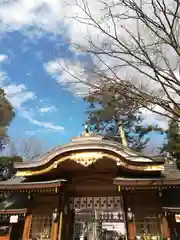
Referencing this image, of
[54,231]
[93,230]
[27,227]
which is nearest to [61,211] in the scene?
[54,231]

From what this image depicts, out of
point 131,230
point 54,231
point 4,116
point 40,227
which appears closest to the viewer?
point 131,230

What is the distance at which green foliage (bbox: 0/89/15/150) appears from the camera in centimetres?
2734

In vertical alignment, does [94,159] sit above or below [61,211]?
above

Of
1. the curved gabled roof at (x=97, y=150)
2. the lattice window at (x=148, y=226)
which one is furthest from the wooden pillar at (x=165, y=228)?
the curved gabled roof at (x=97, y=150)

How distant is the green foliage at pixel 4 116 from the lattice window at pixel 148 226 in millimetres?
21370

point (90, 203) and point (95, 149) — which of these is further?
point (90, 203)

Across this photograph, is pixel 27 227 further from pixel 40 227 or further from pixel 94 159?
pixel 94 159

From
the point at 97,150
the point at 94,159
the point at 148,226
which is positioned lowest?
the point at 148,226

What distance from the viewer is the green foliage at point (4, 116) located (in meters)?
27.3

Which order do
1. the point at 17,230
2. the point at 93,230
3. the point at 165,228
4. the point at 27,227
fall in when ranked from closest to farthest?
the point at 165,228
the point at 27,227
the point at 17,230
the point at 93,230

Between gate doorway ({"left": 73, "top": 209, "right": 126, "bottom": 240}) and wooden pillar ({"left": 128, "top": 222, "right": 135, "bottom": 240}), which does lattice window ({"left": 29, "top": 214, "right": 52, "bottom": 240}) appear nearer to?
wooden pillar ({"left": 128, "top": 222, "right": 135, "bottom": 240})

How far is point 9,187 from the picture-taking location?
11.0 metres

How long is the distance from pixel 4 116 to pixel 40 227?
64.8 feet

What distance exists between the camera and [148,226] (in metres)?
10.1
